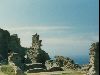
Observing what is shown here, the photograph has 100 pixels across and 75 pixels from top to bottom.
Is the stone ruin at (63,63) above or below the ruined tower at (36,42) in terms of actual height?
below

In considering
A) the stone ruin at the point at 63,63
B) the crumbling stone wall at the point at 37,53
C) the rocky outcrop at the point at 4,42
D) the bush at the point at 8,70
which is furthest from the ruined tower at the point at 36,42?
the bush at the point at 8,70

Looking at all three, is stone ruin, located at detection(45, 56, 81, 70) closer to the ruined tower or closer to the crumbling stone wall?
the crumbling stone wall

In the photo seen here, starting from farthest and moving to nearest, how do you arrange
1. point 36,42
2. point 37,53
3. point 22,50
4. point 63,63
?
point 22,50 → point 36,42 → point 37,53 → point 63,63

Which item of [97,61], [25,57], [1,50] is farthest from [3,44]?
[97,61]

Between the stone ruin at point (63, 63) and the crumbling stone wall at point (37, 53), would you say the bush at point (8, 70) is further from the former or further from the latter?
the crumbling stone wall at point (37, 53)

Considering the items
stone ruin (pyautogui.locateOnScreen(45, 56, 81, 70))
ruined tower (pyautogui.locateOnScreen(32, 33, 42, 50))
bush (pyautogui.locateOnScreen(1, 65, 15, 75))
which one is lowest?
bush (pyautogui.locateOnScreen(1, 65, 15, 75))

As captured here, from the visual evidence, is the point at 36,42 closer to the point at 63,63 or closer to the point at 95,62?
the point at 63,63

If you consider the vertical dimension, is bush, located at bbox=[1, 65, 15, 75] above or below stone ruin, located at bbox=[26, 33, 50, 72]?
below

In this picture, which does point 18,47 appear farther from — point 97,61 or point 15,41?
point 97,61

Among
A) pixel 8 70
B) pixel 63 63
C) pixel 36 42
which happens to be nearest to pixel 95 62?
pixel 8 70

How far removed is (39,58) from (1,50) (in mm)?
8429

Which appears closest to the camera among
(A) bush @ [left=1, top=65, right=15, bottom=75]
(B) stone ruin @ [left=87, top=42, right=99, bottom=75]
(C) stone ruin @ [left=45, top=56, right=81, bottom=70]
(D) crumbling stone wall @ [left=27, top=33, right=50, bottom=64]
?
(B) stone ruin @ [left=87, top=42, right=99, bottom=75]

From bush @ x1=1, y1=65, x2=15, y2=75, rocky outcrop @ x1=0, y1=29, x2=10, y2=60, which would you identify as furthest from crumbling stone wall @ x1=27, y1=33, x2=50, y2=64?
bush @ x1=1, y1=65, x2=15, y2=75

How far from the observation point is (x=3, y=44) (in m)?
55.0
